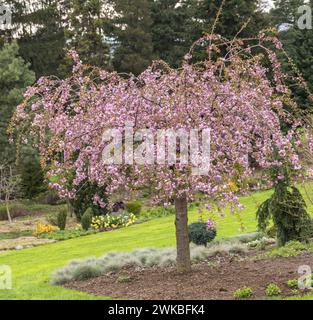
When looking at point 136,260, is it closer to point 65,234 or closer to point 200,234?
point 200,234

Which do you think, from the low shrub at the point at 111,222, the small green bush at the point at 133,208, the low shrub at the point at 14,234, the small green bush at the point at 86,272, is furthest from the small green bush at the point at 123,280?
the small green bush at the point at 133,208

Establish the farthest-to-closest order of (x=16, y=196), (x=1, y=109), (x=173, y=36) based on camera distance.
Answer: (x=173, y=36)
(x=16, y=196)
(x=1, y=109)

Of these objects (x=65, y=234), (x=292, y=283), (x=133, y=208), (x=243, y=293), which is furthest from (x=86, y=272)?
(x=133, y=208)

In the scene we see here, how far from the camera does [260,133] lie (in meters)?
9.36

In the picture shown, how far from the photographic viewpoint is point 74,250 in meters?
16.6

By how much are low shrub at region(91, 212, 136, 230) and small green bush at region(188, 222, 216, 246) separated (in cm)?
882

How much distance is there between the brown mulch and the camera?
28.5 feet

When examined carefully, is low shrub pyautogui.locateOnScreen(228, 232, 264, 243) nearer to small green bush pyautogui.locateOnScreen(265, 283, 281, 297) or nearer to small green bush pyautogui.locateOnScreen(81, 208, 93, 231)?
small green bush pyautogui.locateOnScreen(265, 283, 281, 297)

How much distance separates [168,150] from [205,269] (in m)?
3.14

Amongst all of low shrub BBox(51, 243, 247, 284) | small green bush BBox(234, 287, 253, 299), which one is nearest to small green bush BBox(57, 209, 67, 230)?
low shrub BBox(51, 243, 247, 284)

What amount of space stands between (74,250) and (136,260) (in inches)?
203

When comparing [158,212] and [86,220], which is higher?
[86,220]

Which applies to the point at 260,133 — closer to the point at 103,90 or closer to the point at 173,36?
the point at 103,90
